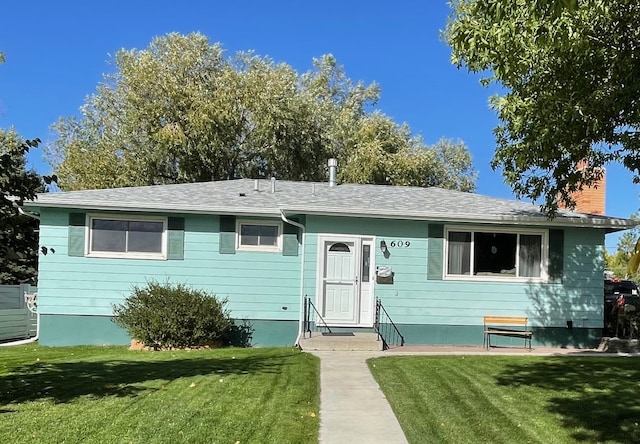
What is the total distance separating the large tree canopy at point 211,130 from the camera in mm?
22797

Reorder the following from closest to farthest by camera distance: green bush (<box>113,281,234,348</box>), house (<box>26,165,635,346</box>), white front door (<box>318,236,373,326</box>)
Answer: green bush (<box>113,281,234,348</box>) < house (<box>26,165,635,346</box>) < white front door (<box>318,236,373,326</box>)

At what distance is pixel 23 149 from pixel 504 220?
9.75 metres

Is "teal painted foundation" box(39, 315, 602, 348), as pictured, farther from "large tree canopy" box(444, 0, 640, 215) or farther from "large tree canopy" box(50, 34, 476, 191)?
"large tree canopy" box(50, 34, 476, 191)

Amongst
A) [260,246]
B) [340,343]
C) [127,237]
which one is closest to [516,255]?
[340,343]

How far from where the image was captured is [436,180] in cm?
2820

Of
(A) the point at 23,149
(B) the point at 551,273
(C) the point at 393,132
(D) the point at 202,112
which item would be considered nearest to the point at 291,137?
(D) the point at 202,112

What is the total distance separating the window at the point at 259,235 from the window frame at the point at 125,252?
167 centimetres

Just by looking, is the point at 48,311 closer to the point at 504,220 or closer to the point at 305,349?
the point at 305,349

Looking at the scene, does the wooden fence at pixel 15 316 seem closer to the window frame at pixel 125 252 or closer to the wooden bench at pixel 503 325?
the window frame at pixel 125 252

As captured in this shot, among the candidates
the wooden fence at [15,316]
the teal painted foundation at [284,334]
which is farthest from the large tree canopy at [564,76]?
the wooden fence at [15,316]

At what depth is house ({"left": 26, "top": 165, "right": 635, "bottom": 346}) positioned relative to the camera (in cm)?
1205

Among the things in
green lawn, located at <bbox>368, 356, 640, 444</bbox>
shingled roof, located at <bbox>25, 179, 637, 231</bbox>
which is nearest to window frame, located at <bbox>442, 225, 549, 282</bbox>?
shingled roof, located at <bbox>25, 179, 637, 231</bbox>

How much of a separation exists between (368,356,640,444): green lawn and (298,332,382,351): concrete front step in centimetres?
133

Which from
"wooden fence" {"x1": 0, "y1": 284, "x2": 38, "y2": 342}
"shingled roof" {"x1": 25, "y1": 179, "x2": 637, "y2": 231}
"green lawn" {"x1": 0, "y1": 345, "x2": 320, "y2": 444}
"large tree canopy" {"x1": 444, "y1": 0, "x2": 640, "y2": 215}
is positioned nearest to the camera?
"green lawn" {"x1": 0, "y1": 345, "x2": 320, "y2": 444}
